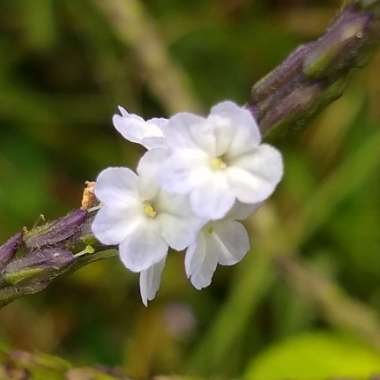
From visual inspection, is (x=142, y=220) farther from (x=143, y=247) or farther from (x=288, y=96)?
(x=288, y=96)

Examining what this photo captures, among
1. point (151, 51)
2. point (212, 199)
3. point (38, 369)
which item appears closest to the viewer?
point (212, 199)

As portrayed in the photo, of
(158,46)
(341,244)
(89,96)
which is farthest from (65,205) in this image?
(341,244)

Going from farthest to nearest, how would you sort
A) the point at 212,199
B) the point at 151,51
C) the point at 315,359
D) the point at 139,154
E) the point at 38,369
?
the point at 139,154
the point at 151,51
the point at 315,359
the point at 38,369
the point at 212,199

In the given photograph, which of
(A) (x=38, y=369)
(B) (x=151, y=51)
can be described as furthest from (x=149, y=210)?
(B) (x=151, y=51)

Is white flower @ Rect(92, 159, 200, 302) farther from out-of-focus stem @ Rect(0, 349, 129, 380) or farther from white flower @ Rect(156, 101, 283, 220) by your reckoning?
out-of-focus stem @ Rect(0, 349, 129, 380)

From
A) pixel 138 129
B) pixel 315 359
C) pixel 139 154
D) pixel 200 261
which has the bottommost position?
pixel 200 261

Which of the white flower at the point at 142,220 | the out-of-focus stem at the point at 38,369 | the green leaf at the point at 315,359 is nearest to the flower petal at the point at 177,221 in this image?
the white flower at the point at 142,220

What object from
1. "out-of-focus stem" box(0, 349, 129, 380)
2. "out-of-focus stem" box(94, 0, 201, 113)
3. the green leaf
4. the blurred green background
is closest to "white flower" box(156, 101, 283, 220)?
"out-of-focus stem" box(0, 349, 129, 380)
